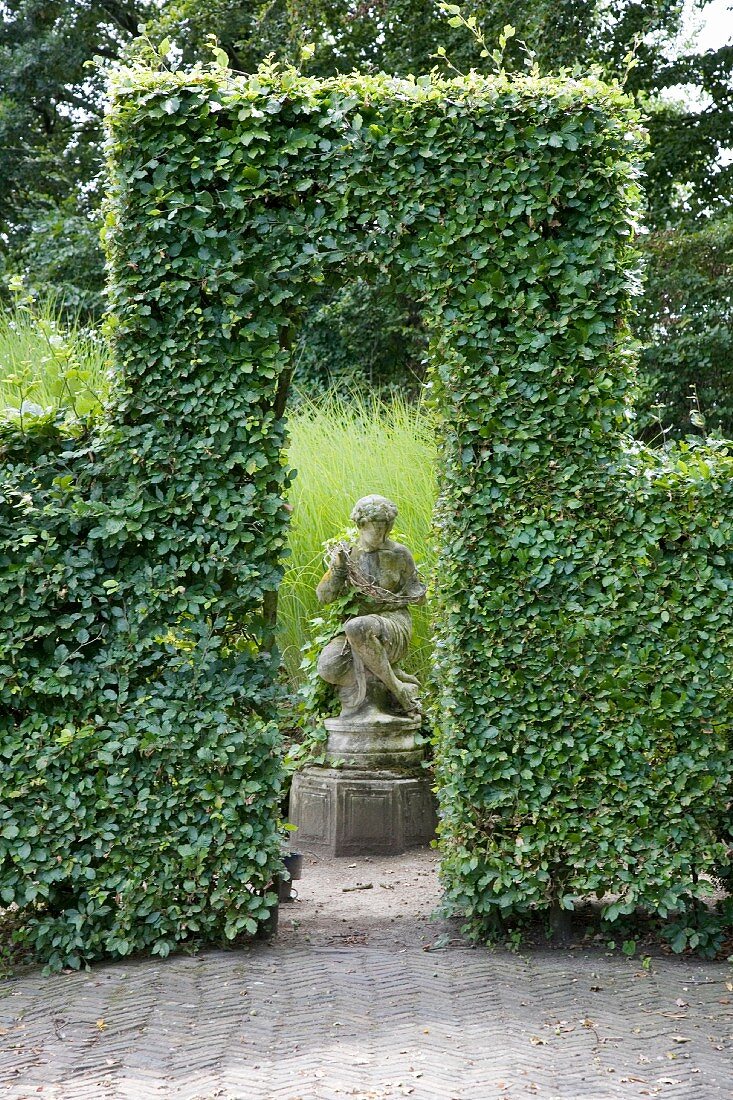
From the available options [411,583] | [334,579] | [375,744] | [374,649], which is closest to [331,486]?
[411,583]

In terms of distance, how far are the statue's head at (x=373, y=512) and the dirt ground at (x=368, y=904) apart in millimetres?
2223

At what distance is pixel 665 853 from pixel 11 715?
320 centimetres

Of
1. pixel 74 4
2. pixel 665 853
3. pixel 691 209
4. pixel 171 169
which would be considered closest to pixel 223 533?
pixel 171 169

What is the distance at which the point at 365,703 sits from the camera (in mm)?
7734

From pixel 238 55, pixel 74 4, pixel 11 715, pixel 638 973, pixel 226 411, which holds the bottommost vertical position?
pixel 638 973

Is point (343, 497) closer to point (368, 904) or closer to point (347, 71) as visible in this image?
point (368, 904)

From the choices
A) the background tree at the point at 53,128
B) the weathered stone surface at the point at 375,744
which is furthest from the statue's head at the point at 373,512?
the background tree at the point at 53,128

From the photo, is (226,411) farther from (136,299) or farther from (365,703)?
(365,703)

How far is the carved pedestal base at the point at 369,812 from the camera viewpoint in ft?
24.3

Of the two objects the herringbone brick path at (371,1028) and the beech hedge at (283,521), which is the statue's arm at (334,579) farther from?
the herringbone brick path at (371,1028)

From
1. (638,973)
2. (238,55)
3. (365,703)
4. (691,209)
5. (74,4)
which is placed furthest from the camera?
(74,4)

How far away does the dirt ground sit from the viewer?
5.70 m

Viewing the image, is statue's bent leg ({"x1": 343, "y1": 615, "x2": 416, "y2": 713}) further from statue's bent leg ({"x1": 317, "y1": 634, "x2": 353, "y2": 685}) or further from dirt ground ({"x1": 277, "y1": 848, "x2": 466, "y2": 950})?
dirt ground ({"x1": 277, "y1": 848, "x2": 466, "y2": 950})

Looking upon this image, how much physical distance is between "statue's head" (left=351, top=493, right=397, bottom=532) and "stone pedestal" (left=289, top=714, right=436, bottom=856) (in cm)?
136
